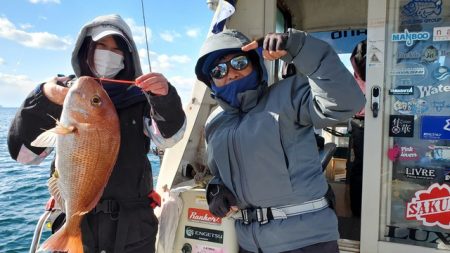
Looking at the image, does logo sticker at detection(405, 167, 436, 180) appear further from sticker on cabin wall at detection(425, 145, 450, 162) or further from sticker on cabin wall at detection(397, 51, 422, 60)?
sticker on cabin wall at detection(397, 51, 422, 60)

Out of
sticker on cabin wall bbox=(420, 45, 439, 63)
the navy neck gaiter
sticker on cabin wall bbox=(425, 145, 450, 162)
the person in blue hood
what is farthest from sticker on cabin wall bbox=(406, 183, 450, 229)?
the navy neck gaiter

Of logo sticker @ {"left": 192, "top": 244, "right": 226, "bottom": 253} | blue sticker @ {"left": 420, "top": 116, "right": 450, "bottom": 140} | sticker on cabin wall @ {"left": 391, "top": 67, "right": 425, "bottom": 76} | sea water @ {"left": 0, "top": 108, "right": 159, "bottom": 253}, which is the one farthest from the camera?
sea water @ {"left": 0, "top": 108, "right": 159, "bottom": 253}

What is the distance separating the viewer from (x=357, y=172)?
437cm

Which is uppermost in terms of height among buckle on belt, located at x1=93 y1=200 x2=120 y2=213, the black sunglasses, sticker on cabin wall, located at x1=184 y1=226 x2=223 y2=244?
the black sunglasses

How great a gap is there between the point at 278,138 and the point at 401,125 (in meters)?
1.86

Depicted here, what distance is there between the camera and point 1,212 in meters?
9.05

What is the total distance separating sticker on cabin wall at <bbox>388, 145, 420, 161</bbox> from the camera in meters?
3.11

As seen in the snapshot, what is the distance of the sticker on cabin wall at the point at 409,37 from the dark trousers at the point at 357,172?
147 cm

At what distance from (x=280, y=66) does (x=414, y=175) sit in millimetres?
1957

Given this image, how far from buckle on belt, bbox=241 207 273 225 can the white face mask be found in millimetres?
1011

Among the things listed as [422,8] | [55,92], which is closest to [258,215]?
[55,92]

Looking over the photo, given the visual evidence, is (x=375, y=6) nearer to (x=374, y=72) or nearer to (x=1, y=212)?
(x=374, y=72)

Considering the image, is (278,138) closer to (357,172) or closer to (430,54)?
(430,54)

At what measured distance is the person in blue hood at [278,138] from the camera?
1.57 meters
